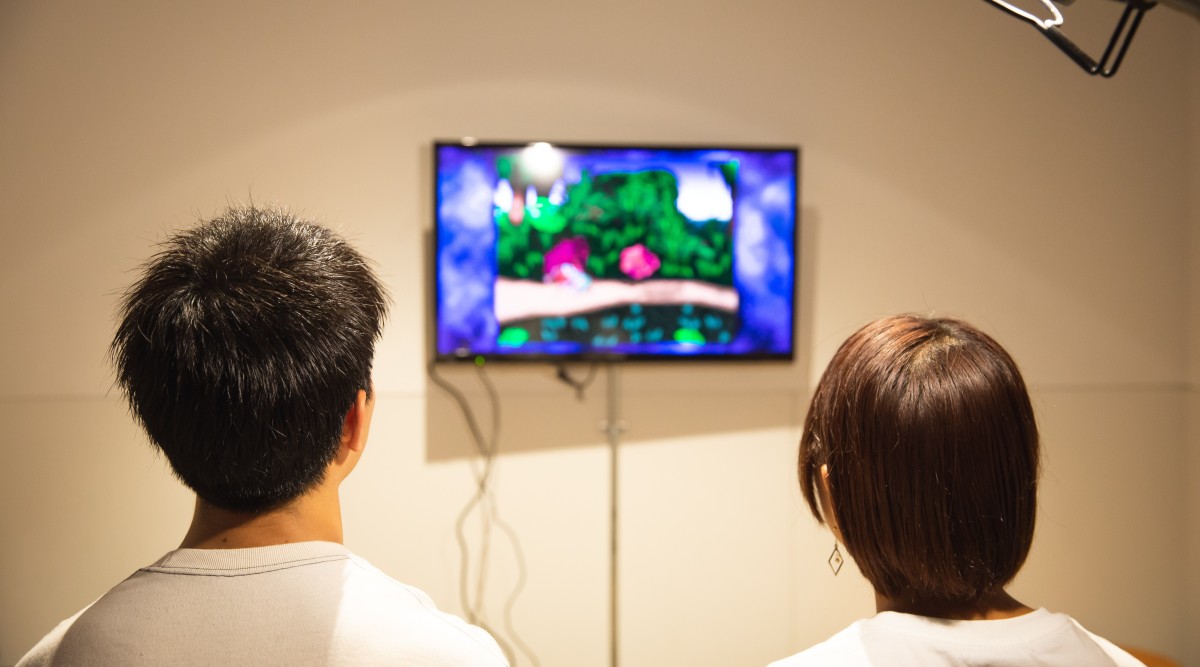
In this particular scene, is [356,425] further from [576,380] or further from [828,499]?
[576,380]

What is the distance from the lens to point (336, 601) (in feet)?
2.70

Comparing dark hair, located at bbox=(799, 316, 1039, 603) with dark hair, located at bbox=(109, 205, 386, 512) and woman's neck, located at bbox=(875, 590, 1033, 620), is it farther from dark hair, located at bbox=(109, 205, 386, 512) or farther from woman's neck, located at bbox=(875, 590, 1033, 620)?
dark hair, located at bbox=(109, 205, 386, 512)

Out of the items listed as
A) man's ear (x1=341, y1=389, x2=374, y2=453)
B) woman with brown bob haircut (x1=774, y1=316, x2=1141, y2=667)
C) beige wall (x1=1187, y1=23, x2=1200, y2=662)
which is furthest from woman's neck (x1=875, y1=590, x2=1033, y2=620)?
beige wall (x1=1187, y1=23, x2=1200, y2=662)

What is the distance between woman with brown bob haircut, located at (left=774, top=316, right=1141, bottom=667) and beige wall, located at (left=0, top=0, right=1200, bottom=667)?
181 centimetres

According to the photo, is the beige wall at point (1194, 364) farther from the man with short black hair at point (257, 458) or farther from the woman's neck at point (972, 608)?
the man with short black hair at point (257, 458)

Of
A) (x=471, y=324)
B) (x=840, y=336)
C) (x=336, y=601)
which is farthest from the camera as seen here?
(x=840, y=336)

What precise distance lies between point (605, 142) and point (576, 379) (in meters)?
0.74

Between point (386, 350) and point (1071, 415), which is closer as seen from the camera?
point (386, 350)

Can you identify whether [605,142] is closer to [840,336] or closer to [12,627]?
[840,336]

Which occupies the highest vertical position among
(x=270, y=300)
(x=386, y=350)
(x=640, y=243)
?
(x=640, y=243)

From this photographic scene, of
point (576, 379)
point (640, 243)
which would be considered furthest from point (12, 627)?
point (640, 243)

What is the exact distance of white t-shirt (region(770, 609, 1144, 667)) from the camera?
2.88 feet

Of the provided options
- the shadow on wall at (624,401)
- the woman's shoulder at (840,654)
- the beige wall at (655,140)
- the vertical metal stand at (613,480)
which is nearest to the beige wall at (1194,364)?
the beige wall at (655,140)

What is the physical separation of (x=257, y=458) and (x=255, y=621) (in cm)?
17
